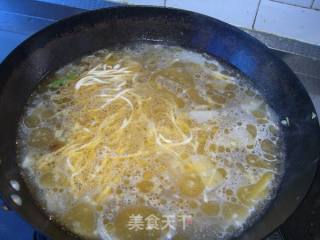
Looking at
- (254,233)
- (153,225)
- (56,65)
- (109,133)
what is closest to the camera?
(254,233)

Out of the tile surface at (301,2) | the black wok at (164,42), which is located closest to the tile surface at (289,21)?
the tile surface at (301,2)

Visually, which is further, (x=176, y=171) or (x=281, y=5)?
(x=281, y=5)

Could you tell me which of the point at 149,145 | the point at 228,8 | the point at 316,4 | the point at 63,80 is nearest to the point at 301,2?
the point at 316,4

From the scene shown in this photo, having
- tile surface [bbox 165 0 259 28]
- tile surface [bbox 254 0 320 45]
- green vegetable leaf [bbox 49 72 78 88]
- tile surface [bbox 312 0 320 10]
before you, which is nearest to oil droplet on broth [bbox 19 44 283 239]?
green vegetable leaf [bbox 49 72 78 88]

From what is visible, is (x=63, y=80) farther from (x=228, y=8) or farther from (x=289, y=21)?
(x=289, y=21)

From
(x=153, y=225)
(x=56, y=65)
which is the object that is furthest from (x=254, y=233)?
(x=56, y=65)

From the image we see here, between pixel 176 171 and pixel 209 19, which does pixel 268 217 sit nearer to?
pixel 176 171
